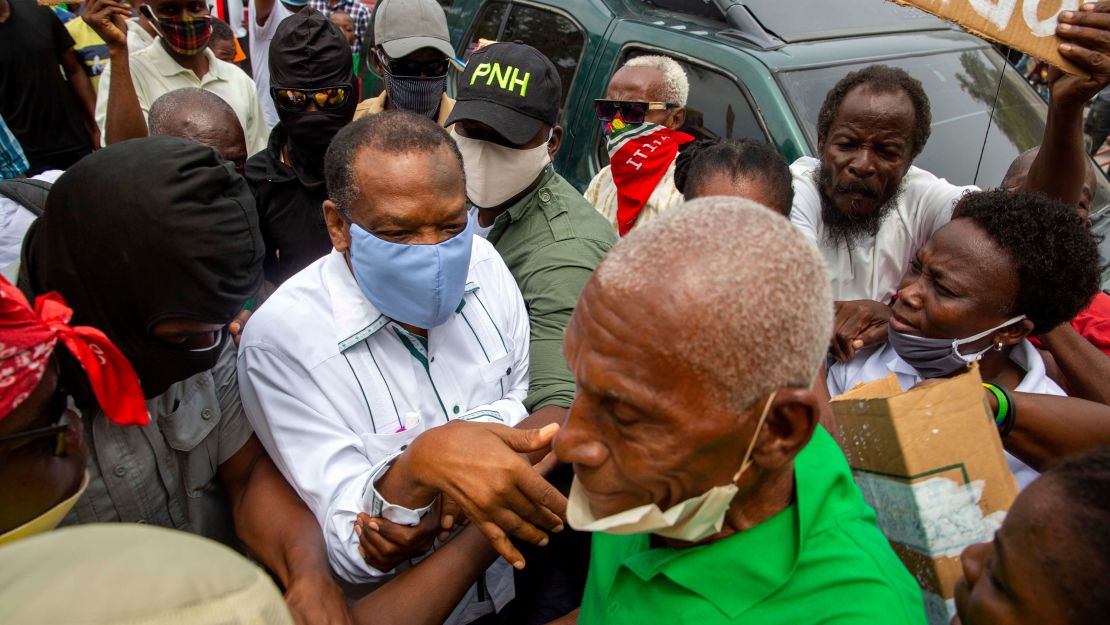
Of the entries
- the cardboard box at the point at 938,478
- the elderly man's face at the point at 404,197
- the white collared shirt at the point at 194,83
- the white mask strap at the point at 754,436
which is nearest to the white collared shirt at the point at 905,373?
the cardboard box at the point at 938,478

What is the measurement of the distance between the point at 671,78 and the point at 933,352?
230cm

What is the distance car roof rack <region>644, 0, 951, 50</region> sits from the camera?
165 inches

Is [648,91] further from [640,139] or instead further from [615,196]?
[615,196]

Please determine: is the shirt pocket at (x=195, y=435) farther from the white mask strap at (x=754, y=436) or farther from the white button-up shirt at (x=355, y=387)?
the white mask strap at (x=754, y=436)

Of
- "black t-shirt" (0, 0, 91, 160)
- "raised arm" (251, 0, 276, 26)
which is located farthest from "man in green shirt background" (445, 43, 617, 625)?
"raised arm" (251, 0, 276, 26)

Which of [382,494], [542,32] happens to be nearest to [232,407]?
[382,494]

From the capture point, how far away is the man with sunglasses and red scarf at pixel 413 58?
4.36m

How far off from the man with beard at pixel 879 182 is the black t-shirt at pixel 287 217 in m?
2.23

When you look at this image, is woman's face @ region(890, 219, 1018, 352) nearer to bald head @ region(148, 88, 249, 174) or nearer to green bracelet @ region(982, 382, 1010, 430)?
green bracelet @ region(982, 382, 1010, 430)

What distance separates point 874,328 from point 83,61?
218 inches

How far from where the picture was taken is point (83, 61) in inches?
Result: 205

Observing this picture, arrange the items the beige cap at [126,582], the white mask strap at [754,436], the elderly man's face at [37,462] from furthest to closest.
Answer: the elderly man's face at [37,462] < the white mask strap at [754,436] < the beige cap at [126,582]

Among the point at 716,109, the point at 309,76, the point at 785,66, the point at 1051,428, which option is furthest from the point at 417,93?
the point at 1051,428

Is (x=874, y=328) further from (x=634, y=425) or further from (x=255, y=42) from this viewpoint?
(x=255, y=42)
